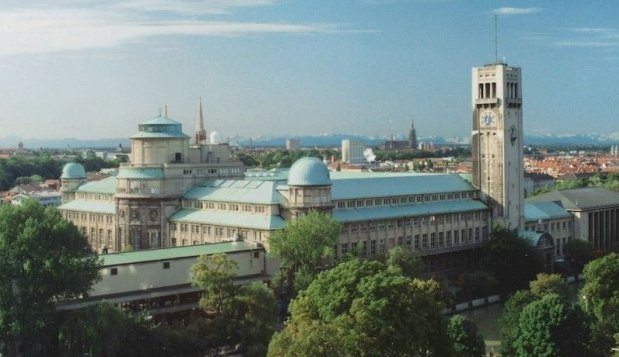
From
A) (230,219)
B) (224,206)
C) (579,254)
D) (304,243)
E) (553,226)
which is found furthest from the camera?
(553,226)

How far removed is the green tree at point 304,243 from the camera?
242ft

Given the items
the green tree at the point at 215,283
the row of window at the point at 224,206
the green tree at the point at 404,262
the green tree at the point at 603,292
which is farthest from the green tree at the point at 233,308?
the green tree at the point at 603,292

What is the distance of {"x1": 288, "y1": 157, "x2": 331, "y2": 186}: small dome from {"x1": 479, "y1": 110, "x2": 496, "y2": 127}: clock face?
91.4ft

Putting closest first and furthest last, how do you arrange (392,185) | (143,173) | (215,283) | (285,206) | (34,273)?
(34,273), (215,283), (285,206), (143,173), (392,185)

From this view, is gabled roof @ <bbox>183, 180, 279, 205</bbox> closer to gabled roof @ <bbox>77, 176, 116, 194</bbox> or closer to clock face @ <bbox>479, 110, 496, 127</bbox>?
gabled roof @ <bbox>77, 176, 116, 194</bbox>

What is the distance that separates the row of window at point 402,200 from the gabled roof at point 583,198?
17040mm

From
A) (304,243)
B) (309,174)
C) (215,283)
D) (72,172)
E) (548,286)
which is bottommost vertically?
(548,286)

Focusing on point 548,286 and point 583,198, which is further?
point 583,198

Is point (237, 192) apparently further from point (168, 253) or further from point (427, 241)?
point (427, 241)

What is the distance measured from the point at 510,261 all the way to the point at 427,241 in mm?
9203

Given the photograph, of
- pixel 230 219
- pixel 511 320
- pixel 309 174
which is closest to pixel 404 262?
pixel 309 174

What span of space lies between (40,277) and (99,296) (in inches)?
343

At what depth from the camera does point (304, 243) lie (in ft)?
243

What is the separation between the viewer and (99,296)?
6438cm
